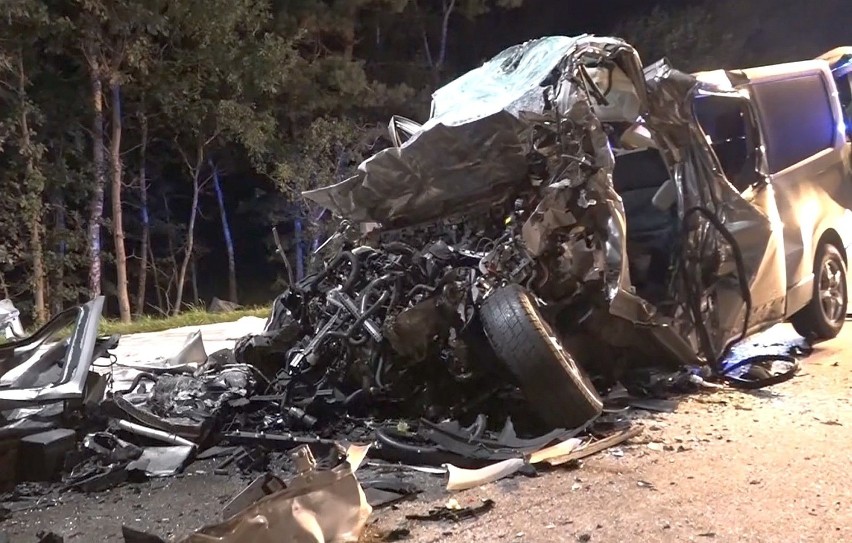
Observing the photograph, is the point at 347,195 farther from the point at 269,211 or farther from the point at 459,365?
the point at 269,211

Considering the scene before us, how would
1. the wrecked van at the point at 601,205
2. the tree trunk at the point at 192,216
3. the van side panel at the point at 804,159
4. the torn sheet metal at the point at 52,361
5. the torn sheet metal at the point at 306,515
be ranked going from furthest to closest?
the tree trunk at the point at 192,216, the van side panel at the point at 804,159, the wrecked van at the point at 601,205, the torn sheet metal at the point at 52,361, the torn sheet metal at the point at 306,515

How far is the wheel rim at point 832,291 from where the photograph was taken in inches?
237

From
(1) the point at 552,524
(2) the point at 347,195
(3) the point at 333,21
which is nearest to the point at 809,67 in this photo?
(2) the point at 347,195

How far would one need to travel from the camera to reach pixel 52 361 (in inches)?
170

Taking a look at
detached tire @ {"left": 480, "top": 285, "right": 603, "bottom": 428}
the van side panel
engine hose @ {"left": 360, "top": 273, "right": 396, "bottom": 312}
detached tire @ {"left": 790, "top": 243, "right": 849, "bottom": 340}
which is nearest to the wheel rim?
detached tire @ {"left": 790, "top": 243, "right": 849, "bottom": 340}

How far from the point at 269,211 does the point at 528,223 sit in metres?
16.1

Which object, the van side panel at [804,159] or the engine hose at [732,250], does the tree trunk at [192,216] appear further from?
the engine hose at [732,250]

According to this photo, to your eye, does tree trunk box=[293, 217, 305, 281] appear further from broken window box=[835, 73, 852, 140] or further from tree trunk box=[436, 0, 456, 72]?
broken window box=[835, 73, 852, 140]

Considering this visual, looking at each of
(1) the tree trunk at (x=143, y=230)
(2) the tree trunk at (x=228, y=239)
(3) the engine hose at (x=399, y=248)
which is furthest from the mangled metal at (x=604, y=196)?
(2) the tree trunk at (x=228, y=239)

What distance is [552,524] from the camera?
3127 mm

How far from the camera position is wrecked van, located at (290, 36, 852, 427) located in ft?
13.6

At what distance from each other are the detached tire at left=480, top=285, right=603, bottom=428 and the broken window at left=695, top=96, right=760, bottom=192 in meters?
2.03

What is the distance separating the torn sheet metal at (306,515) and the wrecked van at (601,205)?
1.28 meters

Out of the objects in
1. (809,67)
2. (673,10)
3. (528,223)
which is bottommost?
(528,223)
